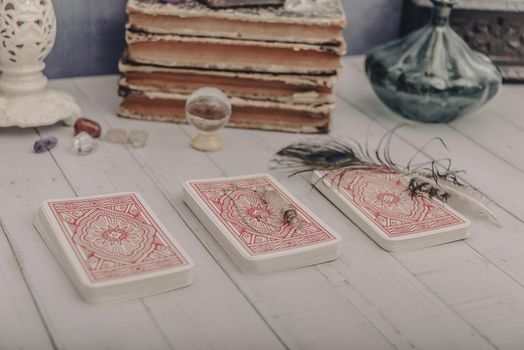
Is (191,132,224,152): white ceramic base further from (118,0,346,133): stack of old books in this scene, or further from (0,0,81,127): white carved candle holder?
(0,0,81,127): white carved candle holder

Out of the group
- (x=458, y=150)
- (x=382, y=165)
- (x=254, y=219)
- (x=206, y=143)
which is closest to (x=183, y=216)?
(x=254, y=219)

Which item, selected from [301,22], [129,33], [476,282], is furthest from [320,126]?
[476,282]

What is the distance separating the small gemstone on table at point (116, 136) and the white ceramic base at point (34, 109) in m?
0.08

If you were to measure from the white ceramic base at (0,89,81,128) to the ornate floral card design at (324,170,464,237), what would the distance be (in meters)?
0.46

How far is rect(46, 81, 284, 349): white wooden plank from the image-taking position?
0.89 m

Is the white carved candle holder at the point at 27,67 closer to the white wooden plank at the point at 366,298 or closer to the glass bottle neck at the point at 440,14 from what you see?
the white wooden plank at the point at 366,298

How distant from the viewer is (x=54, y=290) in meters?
0.95

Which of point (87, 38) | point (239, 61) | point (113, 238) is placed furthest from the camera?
point (87, 38)

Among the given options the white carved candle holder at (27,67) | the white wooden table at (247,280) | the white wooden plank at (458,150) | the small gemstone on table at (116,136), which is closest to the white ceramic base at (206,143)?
the white wooden table at (247,280)

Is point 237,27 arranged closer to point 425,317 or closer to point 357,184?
point 357,184

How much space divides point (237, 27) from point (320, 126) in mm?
225

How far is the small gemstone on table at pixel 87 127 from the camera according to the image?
1346 millimetres

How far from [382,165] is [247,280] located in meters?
0.38

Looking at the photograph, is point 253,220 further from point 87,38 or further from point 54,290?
point 87,38
